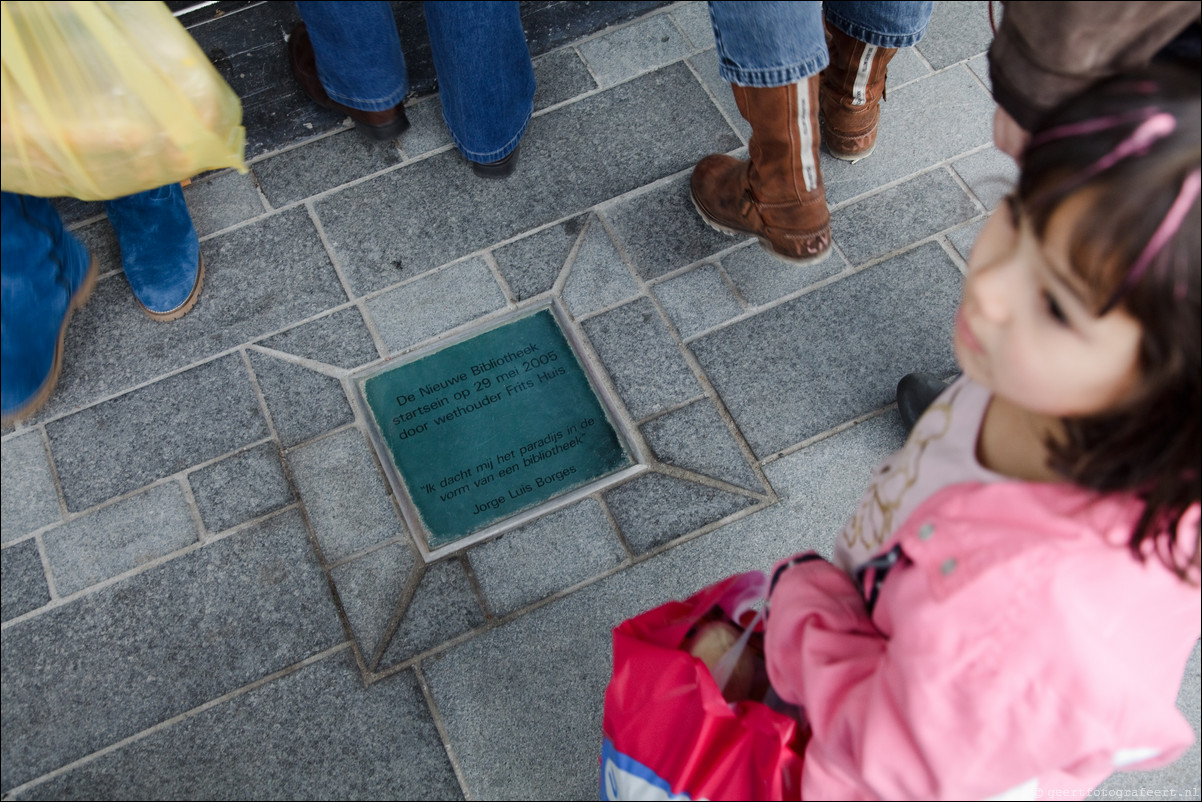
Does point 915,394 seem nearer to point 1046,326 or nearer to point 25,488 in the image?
point 1046,326

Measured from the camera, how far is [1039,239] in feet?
2.65

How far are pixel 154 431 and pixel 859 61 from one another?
1988 millimetres

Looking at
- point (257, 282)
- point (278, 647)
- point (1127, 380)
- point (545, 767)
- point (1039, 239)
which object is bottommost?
point (545, 767)

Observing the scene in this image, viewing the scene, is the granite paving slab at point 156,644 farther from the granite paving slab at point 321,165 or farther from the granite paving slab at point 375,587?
the granite paving slab at point 321,165

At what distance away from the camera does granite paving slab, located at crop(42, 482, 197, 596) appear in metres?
1.87

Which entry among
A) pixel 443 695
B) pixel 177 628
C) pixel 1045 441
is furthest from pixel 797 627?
pixel 177 628

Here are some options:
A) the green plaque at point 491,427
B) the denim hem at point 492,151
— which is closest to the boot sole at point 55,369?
the green plaque at point 491,427

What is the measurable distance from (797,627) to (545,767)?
0.83 m

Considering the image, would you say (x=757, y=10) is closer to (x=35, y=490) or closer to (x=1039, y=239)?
(x=1039, y=239)

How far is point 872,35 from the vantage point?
1.97m

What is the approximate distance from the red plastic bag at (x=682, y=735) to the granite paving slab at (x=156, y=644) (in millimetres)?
849

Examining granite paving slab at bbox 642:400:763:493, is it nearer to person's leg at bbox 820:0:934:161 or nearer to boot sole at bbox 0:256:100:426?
person's leg at bbox 820:0:934:161

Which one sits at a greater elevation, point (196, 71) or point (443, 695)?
point (196, 71)

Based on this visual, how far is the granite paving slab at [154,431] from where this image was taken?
6.42ft
